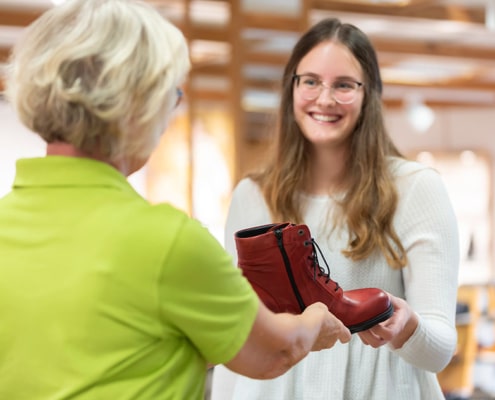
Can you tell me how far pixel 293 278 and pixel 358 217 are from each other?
41 centimetres

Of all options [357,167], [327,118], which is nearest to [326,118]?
[327,118]

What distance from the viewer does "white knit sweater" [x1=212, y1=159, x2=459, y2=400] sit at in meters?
1.84

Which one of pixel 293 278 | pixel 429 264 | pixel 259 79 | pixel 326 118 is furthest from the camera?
pixel 259 79

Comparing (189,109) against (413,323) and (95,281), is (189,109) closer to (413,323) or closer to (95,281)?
(413,323)

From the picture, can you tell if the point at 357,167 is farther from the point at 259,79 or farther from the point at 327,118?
the point at 259,79

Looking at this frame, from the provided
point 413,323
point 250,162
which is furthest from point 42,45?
point 250,162

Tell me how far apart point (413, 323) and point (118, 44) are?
2.97 feet

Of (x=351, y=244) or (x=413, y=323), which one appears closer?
(x=413, y=323)

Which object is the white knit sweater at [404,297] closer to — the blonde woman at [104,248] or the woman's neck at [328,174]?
the woman's neck at [328,174]

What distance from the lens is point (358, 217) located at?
1934 mm

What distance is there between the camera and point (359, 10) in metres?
6.27

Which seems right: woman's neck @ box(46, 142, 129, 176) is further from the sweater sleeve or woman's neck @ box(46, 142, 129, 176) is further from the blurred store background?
the blurred store background

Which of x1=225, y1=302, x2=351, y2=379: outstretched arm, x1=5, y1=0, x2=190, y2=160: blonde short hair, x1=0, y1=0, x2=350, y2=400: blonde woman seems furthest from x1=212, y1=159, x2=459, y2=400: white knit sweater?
x1=5, y1=0, x2=190, y2=160: blonde short hair

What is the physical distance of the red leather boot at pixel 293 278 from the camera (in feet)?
5.05
